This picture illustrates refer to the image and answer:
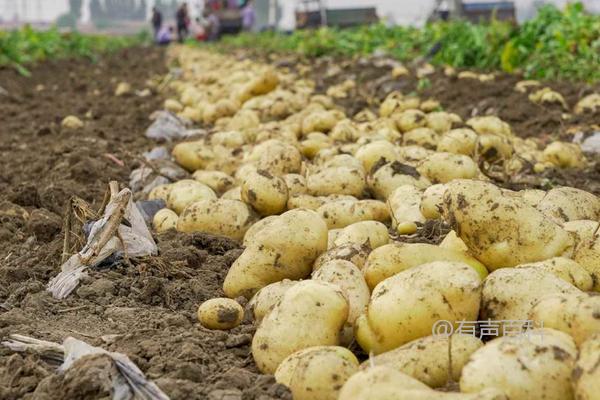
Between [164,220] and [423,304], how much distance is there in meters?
2.22

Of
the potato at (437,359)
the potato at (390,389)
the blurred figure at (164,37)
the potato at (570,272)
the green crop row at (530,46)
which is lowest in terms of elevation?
the blurred figure at (164,37)

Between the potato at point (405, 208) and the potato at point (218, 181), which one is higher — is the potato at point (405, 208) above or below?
above

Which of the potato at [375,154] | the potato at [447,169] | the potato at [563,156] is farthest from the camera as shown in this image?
the potato at [563,156]

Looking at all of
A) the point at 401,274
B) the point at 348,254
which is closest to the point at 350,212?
the point at 348,254

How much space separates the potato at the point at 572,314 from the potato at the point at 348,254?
0.81m

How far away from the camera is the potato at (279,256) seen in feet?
10.0

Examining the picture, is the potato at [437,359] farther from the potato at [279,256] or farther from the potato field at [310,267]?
the potato at [279,256]

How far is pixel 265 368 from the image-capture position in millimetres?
2387

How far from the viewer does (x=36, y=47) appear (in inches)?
720

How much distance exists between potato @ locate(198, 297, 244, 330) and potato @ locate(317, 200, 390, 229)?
101 cm

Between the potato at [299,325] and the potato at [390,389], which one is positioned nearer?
→ the potato at [390,389]

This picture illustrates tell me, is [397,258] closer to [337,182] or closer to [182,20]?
[337,182]

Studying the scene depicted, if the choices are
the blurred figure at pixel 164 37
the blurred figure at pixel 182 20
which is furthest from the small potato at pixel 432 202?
the blurred figure at pixel 182 20

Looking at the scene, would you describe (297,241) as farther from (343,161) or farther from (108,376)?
(343,161)
